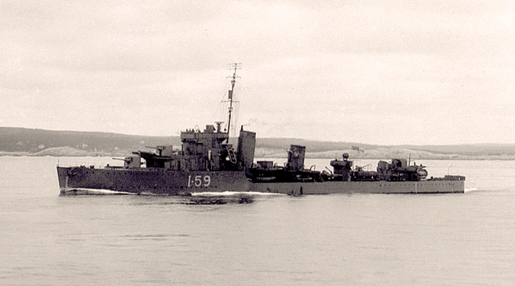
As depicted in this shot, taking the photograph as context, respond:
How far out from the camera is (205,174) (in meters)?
45.2

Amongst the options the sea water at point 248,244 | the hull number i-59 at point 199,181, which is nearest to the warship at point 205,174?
the hull number i-59 at point 199,181

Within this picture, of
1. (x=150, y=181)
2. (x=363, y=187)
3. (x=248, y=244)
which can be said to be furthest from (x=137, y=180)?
(x=248, y=244)

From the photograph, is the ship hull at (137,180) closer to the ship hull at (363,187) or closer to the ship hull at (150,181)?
the ship hull at (150,181)

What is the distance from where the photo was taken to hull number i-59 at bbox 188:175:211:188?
44781 mm

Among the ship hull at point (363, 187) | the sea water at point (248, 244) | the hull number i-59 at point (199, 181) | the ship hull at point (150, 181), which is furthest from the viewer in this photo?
the ship hull at point (363, 187)

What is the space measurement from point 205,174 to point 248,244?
20343 millimetres

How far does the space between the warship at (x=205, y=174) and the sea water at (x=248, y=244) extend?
3293 millimetres

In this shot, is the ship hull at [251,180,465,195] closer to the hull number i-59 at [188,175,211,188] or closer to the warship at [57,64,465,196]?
the warship at [57,64,465,196]

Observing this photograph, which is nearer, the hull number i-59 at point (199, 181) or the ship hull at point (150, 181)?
the ship hull at point (150, 181)

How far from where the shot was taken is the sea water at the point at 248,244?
65.1 ft

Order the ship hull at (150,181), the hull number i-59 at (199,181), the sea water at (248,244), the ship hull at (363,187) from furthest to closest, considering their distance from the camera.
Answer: the ship hull at (363,187), the hull number i-59 at (199,181), the ship hull at (150,181), the sea water at (248,244)

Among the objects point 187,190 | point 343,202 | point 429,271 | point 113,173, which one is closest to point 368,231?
point 429,271

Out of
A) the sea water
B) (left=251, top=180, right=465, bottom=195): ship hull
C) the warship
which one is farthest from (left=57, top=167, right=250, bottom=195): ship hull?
(left=251, top=180, right=465, bottom=195): ship hull

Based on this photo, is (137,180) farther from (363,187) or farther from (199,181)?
(363,187)
